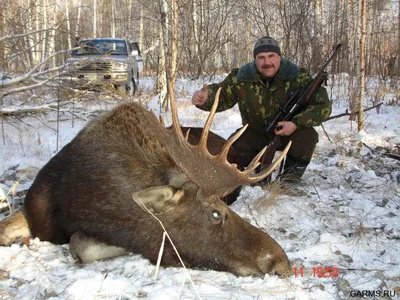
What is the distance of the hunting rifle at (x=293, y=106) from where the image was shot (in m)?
4.80

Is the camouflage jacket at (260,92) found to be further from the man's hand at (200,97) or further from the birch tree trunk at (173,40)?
the birch tree trunk at (173,40)

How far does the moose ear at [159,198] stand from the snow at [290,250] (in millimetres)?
434

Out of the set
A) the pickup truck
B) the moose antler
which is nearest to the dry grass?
the moose antler

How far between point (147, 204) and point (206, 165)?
0.49m

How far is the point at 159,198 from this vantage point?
111 inches

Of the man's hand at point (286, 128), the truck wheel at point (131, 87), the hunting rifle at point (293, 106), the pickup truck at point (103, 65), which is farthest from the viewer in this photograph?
the truck wheel at point (131, 87)

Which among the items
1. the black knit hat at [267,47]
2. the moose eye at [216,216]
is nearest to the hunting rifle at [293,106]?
the black knit hat at [267,47]

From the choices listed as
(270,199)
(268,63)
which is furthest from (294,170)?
(268,63)

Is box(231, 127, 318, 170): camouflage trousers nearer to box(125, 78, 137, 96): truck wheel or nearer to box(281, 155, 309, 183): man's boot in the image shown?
box(281, 155, 309, 183): man's boot

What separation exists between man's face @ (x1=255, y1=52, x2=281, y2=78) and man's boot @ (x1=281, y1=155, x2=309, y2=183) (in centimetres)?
110

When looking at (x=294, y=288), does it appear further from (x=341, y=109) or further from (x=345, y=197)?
(x=341, y=109)

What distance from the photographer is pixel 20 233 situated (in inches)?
128

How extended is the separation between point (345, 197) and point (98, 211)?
268 centimetres

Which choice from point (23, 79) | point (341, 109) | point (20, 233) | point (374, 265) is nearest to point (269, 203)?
point (374, 265)
